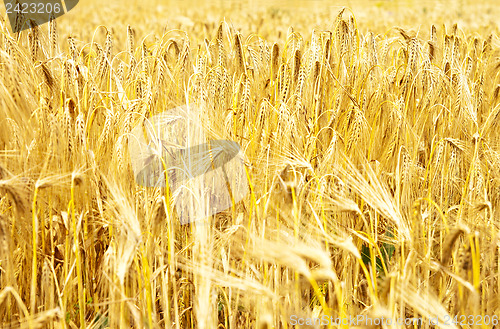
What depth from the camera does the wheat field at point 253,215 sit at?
0.98 m

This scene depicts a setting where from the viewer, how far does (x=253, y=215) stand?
1.15 metres

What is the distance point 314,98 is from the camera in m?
1.82

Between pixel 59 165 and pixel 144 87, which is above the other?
pixel 144 87

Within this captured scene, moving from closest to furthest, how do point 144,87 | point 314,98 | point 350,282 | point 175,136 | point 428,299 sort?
point 428,299 < point 350,282 < point 175,136 < point 144,87 < point 314,98

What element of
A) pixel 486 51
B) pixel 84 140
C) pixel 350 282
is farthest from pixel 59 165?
pixel 486 51

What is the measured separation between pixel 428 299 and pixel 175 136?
87 centimetres

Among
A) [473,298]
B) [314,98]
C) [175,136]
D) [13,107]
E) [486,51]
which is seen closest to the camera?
[473,298]

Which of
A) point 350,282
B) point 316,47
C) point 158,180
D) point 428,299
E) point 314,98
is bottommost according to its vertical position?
point 350,282

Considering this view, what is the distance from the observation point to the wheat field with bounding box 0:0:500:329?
3.21 feet

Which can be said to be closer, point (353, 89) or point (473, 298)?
point (473, 298)

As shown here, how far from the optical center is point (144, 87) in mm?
1659

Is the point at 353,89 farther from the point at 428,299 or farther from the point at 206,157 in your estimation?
the point at 428,299

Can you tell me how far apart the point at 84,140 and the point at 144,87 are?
50cm

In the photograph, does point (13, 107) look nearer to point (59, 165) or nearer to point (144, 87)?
point (59, 165)
